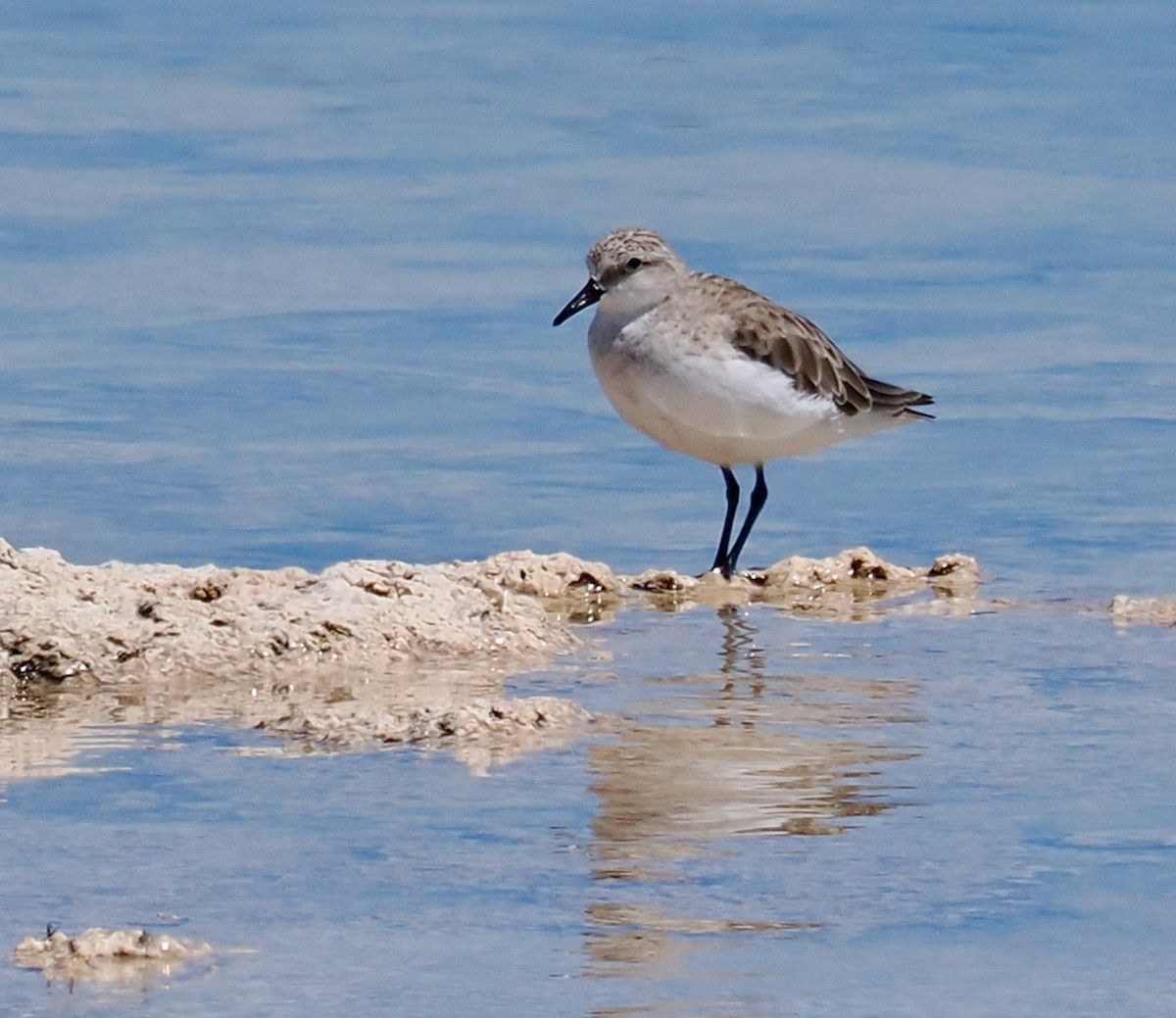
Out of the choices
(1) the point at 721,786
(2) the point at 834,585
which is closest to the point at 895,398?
(2) the point at 834,585

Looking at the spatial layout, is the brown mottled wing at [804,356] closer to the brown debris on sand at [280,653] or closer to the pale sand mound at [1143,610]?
the pale sand mound at [1143,610]

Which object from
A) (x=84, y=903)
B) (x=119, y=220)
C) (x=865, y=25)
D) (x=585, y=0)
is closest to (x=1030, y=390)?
(x=119, y=220)

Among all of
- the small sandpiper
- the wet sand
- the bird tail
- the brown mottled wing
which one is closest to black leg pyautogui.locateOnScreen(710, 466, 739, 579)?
the small sandpiper

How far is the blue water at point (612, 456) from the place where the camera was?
504cm

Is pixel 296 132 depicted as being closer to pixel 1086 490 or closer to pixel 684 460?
pixel 684 460

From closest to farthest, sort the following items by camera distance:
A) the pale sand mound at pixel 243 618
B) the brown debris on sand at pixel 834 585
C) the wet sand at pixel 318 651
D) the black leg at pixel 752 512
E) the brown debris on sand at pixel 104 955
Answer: the brown debris on sand at pixel 104 955 → the wet sand at pixel 318 651 → the pale sand mound at pixel 243 618 → the brown debris on sand at pixel 834 585 → the black leg at pixel 752 512

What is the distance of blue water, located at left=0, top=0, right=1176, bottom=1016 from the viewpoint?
198 inches

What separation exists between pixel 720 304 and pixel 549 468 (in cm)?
139

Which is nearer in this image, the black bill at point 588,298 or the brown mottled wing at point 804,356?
the brown mottled wing at point 804,356

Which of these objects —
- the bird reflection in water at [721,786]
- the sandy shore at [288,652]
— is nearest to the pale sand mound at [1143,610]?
the sandy shore at [288,652]

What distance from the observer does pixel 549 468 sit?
10.8 m

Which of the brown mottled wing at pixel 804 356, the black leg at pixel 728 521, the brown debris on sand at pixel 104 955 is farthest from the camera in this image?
the brown mottled wing at pixel 804 356

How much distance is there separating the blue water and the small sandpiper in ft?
1.51

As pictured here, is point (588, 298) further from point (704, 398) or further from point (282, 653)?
point (282, 653)
